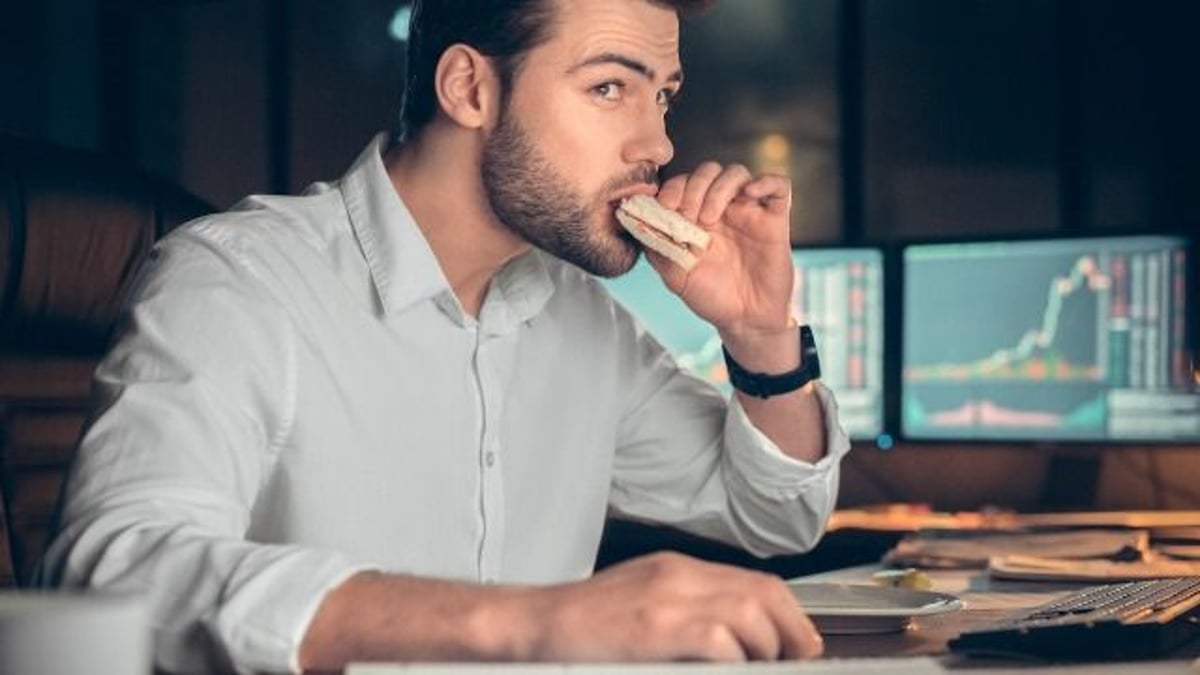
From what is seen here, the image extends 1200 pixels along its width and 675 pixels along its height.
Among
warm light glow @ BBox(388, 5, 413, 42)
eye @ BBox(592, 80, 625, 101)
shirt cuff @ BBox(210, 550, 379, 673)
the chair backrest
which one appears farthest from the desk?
warm light glow @ BBox(388, 5, 413, 42)

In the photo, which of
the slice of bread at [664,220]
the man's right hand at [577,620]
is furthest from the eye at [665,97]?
the man's right hand at [577,620]

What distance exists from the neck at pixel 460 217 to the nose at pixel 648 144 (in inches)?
5.9

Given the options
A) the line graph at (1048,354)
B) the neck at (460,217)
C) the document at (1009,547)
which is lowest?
the document at (1009,547)

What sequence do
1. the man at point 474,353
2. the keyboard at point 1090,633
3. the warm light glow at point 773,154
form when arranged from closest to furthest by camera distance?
the keyboard at point 1090,633 → the man at point 474,353 → the warm light glow at point 773,154

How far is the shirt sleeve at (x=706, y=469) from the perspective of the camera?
161 cm

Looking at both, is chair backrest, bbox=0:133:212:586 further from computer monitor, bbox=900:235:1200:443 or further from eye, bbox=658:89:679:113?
computer monitor, bbox=900:235:1200:443

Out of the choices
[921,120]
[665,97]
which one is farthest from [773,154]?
[665,97]

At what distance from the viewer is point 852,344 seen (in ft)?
11.4

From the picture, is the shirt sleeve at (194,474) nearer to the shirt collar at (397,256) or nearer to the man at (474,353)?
the man at (474,353)

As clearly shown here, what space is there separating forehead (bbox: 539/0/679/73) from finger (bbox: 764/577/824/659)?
0.80 metres

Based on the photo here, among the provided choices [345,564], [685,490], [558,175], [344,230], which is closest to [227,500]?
[345,564]

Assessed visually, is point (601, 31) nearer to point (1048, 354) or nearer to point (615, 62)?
point (615, 62)

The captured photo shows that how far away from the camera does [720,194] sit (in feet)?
5.13

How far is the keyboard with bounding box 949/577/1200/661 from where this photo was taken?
3.26 ft
